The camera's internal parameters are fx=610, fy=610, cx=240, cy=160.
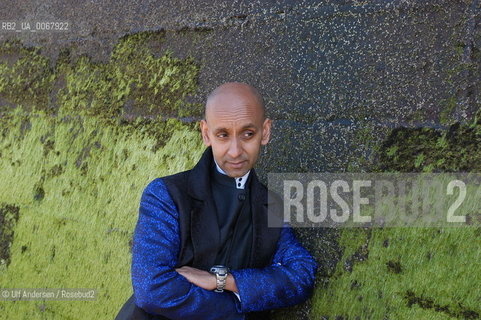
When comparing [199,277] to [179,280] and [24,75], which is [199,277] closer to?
[179,280]

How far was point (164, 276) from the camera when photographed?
2244mm

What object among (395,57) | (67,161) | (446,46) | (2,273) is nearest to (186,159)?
(67,161)

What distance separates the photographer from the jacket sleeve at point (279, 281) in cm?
235

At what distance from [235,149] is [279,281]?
545mm

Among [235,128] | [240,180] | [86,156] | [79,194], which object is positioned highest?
[235,128]

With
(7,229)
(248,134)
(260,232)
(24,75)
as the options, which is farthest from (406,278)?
(24,75)

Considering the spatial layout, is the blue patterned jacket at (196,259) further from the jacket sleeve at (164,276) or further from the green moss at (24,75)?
the green moss at (24,75)

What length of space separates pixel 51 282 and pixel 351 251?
200 centimetres

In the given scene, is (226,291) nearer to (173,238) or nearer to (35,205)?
(173,238)

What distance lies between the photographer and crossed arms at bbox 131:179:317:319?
7.36 ft

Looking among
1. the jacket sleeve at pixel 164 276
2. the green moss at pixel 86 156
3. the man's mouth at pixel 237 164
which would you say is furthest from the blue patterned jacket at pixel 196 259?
the green moss at pixel 86 156

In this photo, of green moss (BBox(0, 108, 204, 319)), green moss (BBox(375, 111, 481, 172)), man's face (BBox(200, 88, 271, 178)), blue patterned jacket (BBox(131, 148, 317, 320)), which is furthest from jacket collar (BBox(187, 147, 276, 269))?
Answer: green moss (BBox(0, 108, 204, 319))

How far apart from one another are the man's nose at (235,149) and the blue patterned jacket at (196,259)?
175 mm

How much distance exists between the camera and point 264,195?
2.55m
